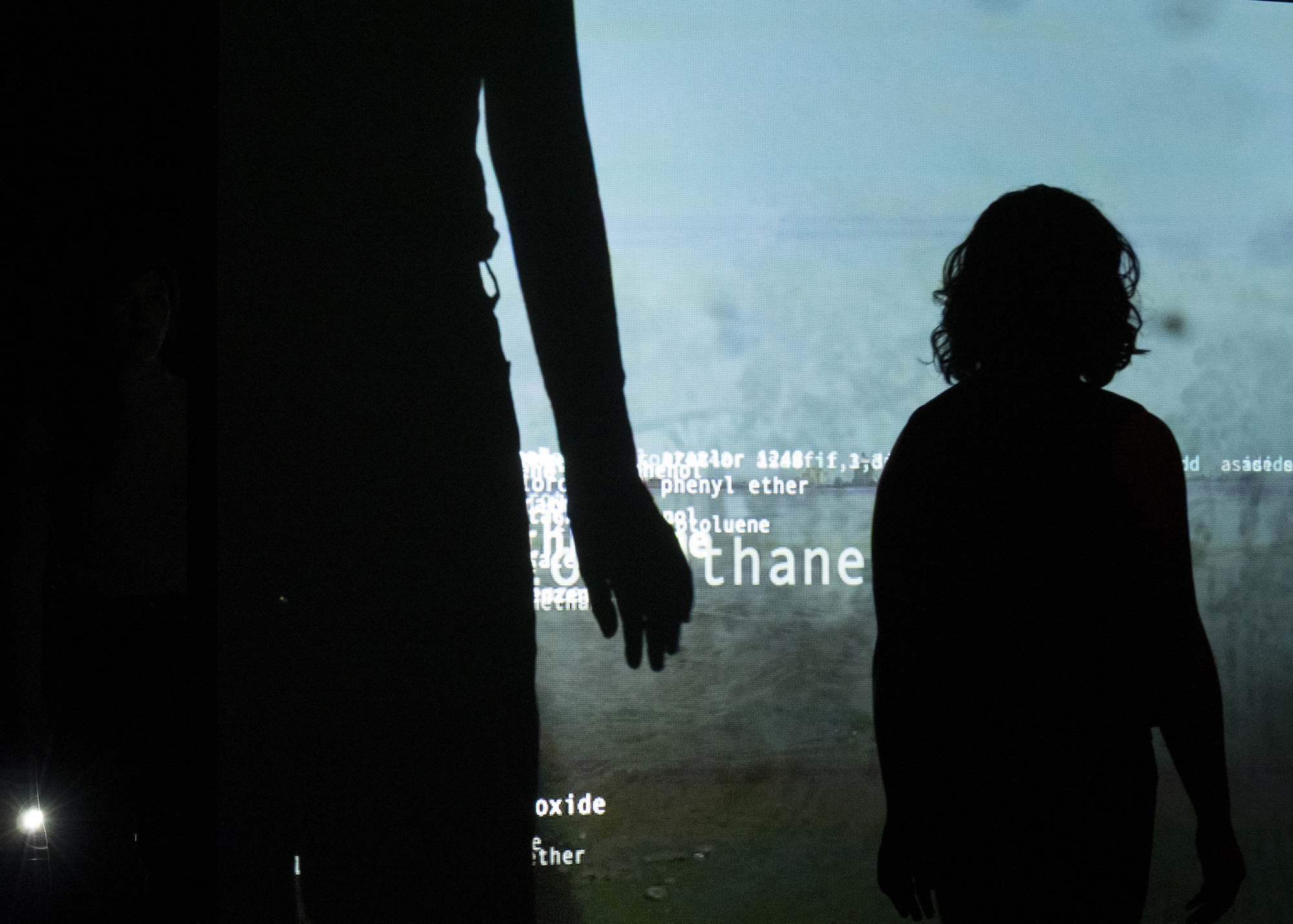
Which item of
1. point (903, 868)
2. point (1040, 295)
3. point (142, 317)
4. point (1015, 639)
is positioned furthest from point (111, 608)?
point (1040, 295)

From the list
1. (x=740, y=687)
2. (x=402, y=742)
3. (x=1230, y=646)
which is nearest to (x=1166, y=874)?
(x=1230, y=646)

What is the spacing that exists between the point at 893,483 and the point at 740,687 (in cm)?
44

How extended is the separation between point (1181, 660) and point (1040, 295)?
0.61 m

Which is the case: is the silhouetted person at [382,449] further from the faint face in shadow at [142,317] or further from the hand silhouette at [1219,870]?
the hand silhouette at [1219,870]

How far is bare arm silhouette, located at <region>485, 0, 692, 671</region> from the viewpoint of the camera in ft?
Answer: 5.10

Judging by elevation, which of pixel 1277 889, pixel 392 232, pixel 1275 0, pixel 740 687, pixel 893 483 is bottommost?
pixel 1277 889

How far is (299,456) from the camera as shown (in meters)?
1.57

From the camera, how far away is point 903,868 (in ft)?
4.88

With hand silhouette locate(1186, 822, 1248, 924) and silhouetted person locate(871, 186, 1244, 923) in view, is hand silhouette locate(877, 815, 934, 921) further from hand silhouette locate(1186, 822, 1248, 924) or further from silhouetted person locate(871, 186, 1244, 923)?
hand silhouette locate(1186, 822, 1248, 924)

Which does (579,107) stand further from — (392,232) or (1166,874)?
(1166,874)

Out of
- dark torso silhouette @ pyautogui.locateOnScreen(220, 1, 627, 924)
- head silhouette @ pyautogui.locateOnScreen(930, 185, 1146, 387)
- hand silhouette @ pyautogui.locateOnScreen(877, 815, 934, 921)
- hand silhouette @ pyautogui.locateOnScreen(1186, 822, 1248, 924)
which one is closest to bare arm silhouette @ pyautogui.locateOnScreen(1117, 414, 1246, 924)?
hand silhouette @ pyautogui.locateOnScreen(1186, 822, 1248, 924)

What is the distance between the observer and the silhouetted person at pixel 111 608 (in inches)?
63.0

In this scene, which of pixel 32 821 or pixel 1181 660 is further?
pixel 32 821

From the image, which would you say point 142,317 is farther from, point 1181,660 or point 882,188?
point 1181,660
